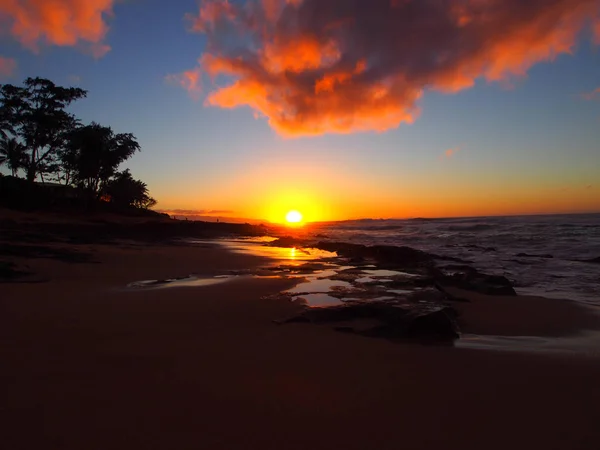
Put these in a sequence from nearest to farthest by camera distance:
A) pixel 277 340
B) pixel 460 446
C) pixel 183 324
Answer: pixel 460 446 < pixel 277 340 < pixel 183 324

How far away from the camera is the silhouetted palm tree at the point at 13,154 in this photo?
111ft

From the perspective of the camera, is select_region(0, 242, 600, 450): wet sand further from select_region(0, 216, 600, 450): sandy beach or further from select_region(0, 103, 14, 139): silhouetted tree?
select_region(0, 103, 14, 139): silhouetted tree

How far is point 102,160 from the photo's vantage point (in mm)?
35469

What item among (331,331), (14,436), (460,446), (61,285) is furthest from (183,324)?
(61,285)

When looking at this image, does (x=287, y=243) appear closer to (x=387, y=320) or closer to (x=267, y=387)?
(x=387, y=320)

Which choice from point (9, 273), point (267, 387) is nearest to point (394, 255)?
point (9, 273)

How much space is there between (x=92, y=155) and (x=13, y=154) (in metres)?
6.89

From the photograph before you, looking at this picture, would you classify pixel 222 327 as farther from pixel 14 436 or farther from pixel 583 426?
pixel 583 426

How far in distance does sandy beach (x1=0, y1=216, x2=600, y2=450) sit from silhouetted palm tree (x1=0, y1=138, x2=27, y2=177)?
1492 inches

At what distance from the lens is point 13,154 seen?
3412 centimetres

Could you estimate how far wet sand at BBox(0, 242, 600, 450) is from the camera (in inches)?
79.2

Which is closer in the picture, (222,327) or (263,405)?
(263,405)

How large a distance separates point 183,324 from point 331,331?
1.65 m

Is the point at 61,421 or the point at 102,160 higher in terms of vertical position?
the point at 102,160
